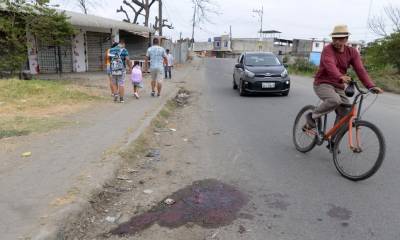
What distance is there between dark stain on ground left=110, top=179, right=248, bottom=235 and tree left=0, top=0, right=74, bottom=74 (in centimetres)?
1293

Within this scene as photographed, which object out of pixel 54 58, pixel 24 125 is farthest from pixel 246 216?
pixel 54 58

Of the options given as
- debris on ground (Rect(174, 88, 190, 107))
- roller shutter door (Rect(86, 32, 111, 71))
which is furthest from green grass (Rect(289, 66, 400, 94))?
roller shutter door (Rect(86, 32, 111, 71))

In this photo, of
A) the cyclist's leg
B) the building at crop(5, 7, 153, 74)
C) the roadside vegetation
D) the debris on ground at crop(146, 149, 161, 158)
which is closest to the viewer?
the cyclist's leg

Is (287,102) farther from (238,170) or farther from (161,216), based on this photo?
(161,216)

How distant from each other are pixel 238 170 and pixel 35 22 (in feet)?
43.6

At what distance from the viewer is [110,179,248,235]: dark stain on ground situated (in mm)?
3850

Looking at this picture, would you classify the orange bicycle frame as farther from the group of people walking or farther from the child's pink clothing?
the child's pink clothing

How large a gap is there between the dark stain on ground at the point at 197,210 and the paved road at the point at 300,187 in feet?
0.78

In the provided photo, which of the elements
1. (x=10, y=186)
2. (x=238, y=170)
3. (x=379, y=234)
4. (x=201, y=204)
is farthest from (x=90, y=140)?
(x=379, y=234)

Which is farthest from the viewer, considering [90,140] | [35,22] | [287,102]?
[35,22]

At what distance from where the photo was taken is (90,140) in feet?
22.0

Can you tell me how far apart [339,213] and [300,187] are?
30.9 inches

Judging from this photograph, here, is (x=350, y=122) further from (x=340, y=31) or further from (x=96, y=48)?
(x=96, y=48)

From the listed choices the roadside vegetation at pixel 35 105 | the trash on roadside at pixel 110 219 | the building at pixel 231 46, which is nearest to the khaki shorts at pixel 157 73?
the roadside vegetation at pixel 35 105
